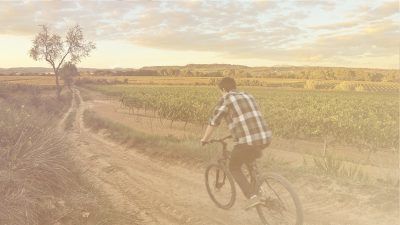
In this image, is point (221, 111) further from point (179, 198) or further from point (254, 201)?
point (179, 198)

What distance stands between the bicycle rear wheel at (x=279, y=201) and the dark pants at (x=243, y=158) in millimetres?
259

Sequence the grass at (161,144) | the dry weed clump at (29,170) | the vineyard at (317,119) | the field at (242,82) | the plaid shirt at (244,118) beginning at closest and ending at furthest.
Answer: the plaid shirt at (244,118)
the dry weed clump at (29,170)
the grass at (161,144)
the vineyard at (317,119)
the field at (242,82)

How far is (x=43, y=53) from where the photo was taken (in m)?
19.0

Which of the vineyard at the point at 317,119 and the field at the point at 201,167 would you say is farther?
the vineyard at the point at 317,119

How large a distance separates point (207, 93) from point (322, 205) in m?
20.7

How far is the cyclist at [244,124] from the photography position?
5844 millimetres

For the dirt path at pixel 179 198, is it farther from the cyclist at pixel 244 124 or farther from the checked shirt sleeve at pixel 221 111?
the checked shirt sleeve at pixel 221 111

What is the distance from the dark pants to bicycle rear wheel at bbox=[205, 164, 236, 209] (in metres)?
0.68

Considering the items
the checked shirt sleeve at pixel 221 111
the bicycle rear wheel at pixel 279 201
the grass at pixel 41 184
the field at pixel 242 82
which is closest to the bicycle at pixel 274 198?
the bicycle rear wheel at pixel 279 201

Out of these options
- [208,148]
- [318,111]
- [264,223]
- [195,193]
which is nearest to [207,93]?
[318,111]

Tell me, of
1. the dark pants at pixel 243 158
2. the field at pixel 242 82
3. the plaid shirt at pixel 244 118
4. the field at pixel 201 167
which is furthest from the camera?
the field at pixel 242 82

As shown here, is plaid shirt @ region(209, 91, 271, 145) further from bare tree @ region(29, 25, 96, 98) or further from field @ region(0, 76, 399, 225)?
bare tree @ region(29, 25, 96, 98)

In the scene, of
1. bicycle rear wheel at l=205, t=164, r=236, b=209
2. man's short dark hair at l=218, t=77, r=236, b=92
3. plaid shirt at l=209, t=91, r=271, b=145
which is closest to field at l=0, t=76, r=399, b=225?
bicycle rear wheel at l=205, t=164, r=236, b=209

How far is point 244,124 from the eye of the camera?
19.2 ft
